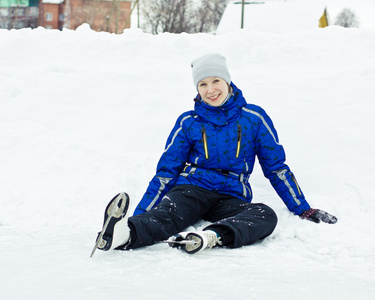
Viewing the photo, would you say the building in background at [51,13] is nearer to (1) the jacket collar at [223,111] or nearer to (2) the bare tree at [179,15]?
(2) the bare tree at [179,15]

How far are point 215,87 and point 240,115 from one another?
25cm

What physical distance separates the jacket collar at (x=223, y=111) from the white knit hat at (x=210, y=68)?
0.16 m

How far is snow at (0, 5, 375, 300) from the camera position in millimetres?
1883

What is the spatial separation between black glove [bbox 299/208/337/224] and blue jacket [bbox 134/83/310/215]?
58mm

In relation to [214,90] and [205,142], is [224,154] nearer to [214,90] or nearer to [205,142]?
[205,142]

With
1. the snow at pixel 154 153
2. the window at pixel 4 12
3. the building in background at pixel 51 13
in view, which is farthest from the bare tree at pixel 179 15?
the snow at pixel 154 153

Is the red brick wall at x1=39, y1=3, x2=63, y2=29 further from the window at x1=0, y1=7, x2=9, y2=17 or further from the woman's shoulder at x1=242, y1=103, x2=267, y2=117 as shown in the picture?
the woman's shoulder at x1=242, y1=103, x2=267, y2=117

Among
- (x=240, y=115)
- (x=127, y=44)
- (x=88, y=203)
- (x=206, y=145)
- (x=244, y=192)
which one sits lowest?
(x=88, y=203)

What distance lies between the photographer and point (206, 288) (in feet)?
5.71

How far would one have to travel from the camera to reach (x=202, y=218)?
119 inches

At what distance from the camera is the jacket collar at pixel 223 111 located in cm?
300

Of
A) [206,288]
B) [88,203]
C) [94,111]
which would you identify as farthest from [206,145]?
[94,111]

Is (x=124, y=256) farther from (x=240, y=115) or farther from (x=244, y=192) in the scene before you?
(x=240, y=115)

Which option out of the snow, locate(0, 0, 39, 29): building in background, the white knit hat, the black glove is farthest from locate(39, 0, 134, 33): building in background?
the black glove
